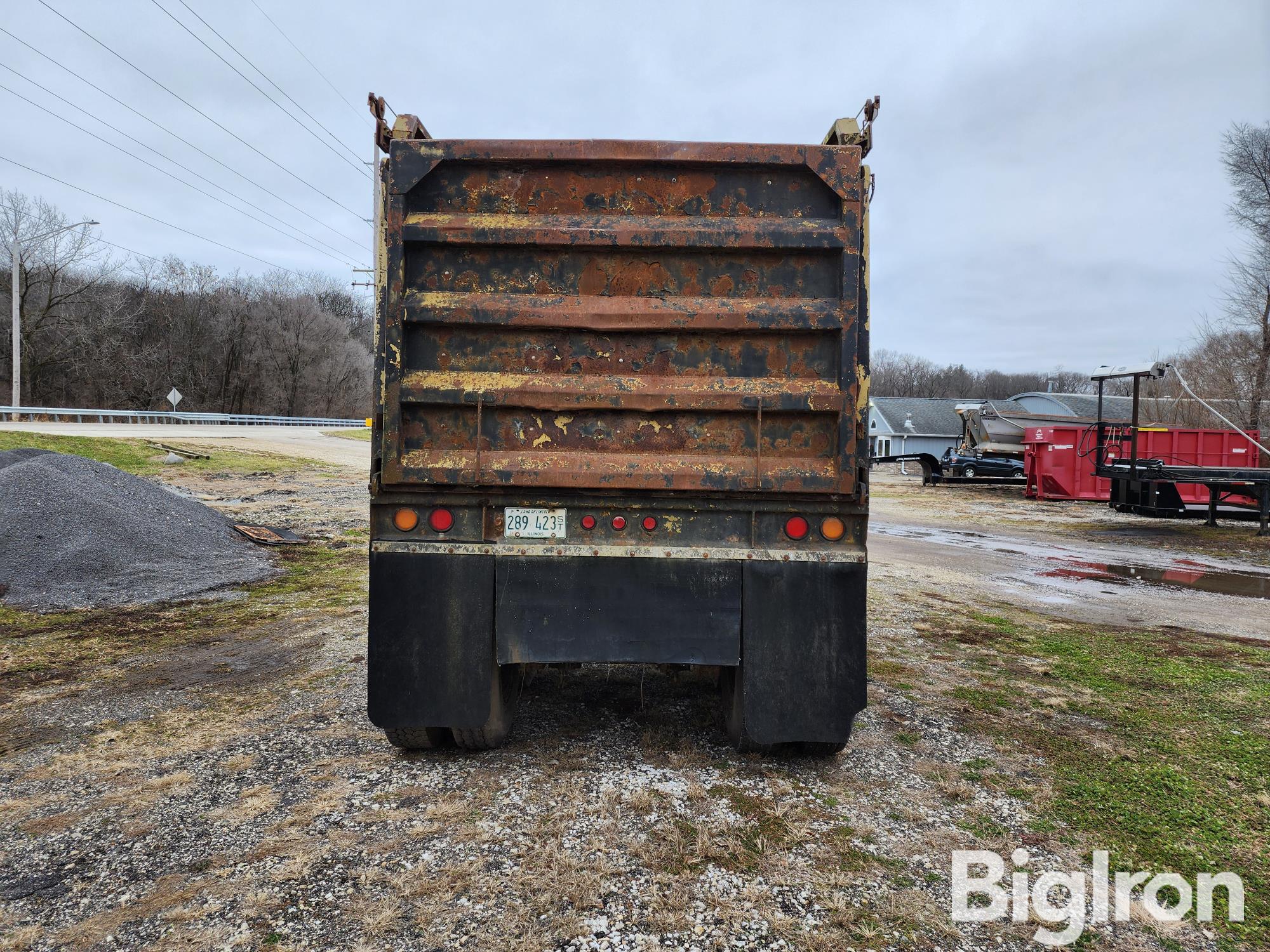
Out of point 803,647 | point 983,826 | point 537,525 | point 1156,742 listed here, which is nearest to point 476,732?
point 537,525

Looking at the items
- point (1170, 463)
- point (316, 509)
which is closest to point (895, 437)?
point (1170, 463)

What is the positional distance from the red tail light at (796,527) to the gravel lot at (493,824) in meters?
1.18

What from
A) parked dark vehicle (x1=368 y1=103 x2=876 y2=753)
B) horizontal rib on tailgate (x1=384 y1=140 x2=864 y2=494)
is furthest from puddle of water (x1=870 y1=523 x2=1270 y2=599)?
horizontal rib on tailgate (x1=384 y1=140 x2=864 y2=494)

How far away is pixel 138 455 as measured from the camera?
699 inches

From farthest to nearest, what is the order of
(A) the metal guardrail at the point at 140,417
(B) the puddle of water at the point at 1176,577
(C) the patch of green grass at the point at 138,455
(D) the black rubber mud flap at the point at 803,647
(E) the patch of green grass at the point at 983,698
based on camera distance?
(A) the metal guardrail at the point at 140,417
(C) the patch of green grass at the point at 138,455
(B) the puddle of water at the point at 1176,577
(E) the patch of green grass at the point at 983,698
(D) the black rubber mud flap at the point at 803,647

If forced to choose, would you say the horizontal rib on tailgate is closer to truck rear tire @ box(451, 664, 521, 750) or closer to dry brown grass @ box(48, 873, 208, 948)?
truck rear tire @ box(451, 664, 521, 750)

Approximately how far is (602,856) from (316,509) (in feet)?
39.2

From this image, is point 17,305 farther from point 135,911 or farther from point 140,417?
point 135,911

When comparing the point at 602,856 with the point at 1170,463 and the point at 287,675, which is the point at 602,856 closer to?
the point at 287,675

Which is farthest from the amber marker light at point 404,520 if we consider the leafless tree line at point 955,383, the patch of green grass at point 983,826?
the leafless tree line at point 955,383

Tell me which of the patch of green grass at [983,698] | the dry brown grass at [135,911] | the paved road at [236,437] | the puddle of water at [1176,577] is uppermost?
the paved road at [236,437]

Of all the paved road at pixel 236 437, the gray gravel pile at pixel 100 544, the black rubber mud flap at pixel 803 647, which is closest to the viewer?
the black rubber mud flap at pixel 803 647

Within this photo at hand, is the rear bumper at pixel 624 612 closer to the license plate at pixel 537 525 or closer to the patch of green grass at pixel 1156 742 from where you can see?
the license plate at pixel 537 525

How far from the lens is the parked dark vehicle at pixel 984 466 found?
86.0 feet
